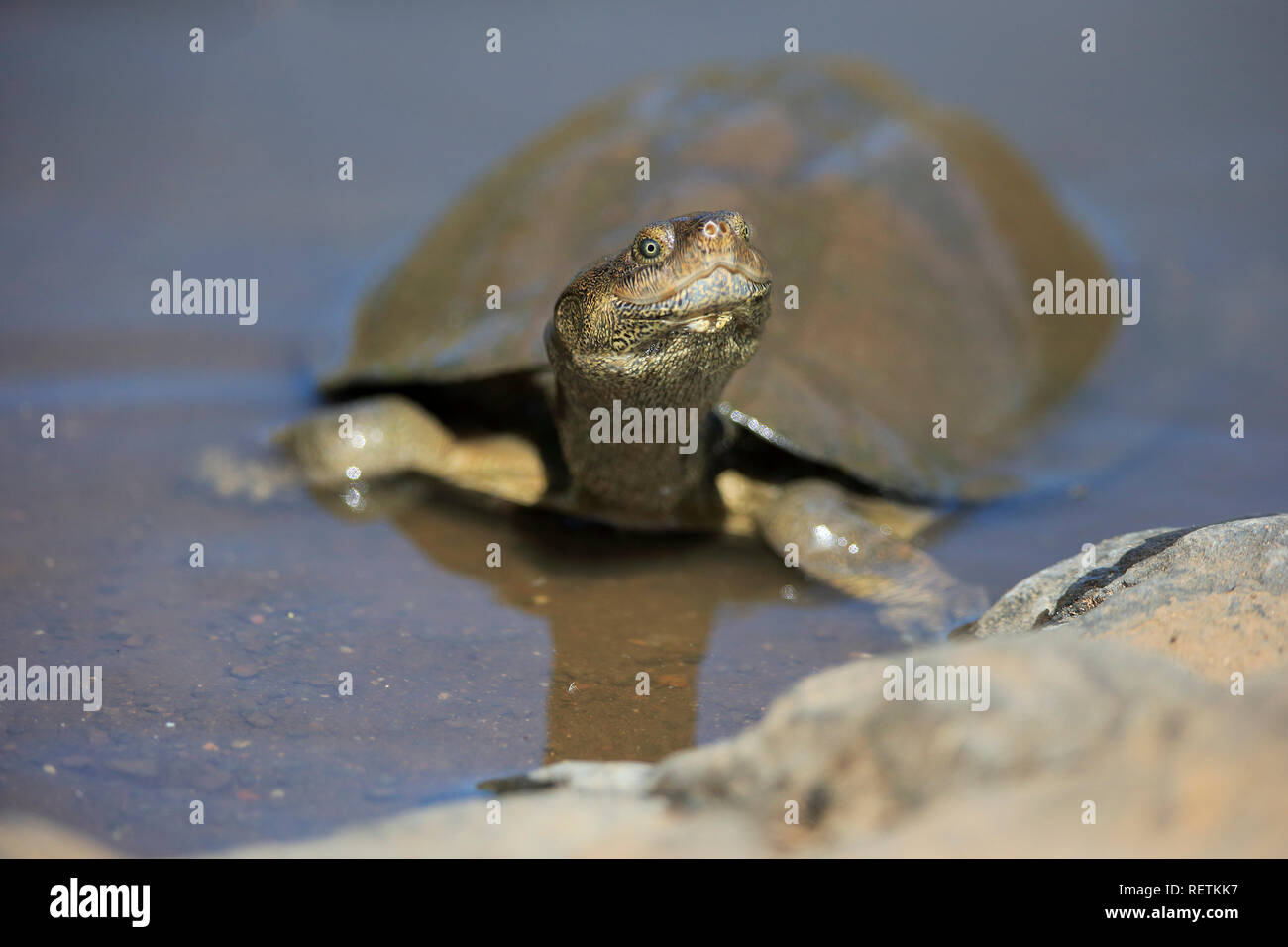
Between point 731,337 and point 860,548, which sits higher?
point 731,337

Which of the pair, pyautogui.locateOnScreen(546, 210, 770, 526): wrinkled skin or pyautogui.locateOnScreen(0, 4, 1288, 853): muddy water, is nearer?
pyautogui.locateOnScreen(0, 4, 1288, 853): muddy water

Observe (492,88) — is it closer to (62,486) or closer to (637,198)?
(637,198)

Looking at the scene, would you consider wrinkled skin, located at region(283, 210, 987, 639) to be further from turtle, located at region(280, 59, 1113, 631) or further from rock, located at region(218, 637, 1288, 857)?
rock, located at region(218, 637, 1288, 857)

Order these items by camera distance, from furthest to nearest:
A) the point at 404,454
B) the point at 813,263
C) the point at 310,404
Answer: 1. the point at 310,404
2. the point at 813,263
3. the point at 404,454

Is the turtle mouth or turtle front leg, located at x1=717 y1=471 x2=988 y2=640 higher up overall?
the turtle mouth

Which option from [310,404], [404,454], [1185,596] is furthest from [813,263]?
[1185,596]

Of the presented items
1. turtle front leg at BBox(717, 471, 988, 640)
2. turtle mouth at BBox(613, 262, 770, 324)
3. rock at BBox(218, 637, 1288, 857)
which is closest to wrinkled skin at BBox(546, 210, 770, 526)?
turtle mouth at BBox(613, 262, 770, 324)

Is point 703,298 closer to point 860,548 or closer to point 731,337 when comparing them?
point 731,337
